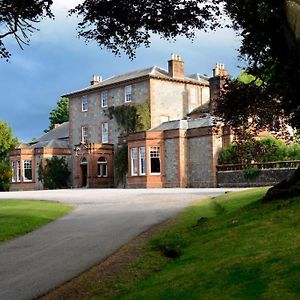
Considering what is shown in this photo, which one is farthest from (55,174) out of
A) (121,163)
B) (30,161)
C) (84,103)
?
(121,163)

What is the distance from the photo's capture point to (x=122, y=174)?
5212cm

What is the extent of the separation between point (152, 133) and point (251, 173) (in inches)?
511

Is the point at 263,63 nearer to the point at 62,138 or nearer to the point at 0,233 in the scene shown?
the point at 0,233

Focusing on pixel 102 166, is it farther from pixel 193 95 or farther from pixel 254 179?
pixel 254 179

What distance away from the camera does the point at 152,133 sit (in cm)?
4762

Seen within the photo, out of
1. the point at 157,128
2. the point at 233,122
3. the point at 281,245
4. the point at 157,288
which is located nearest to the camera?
the point at 157,288

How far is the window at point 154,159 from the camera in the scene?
1877 inches

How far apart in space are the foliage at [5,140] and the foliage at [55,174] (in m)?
14.1

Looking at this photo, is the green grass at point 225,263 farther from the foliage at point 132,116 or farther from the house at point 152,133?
the foliage at point 132,116

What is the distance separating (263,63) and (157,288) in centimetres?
1004

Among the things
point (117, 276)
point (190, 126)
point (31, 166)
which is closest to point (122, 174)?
point (190, 126)

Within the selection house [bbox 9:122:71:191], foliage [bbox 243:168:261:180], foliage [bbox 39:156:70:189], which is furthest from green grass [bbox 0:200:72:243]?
house [bbox 9:122:71:191]

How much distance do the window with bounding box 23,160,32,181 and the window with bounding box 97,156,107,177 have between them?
32.7 ft

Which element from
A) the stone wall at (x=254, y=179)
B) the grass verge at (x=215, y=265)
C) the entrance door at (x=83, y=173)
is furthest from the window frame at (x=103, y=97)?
the grass verge at (x=215, y=265)
